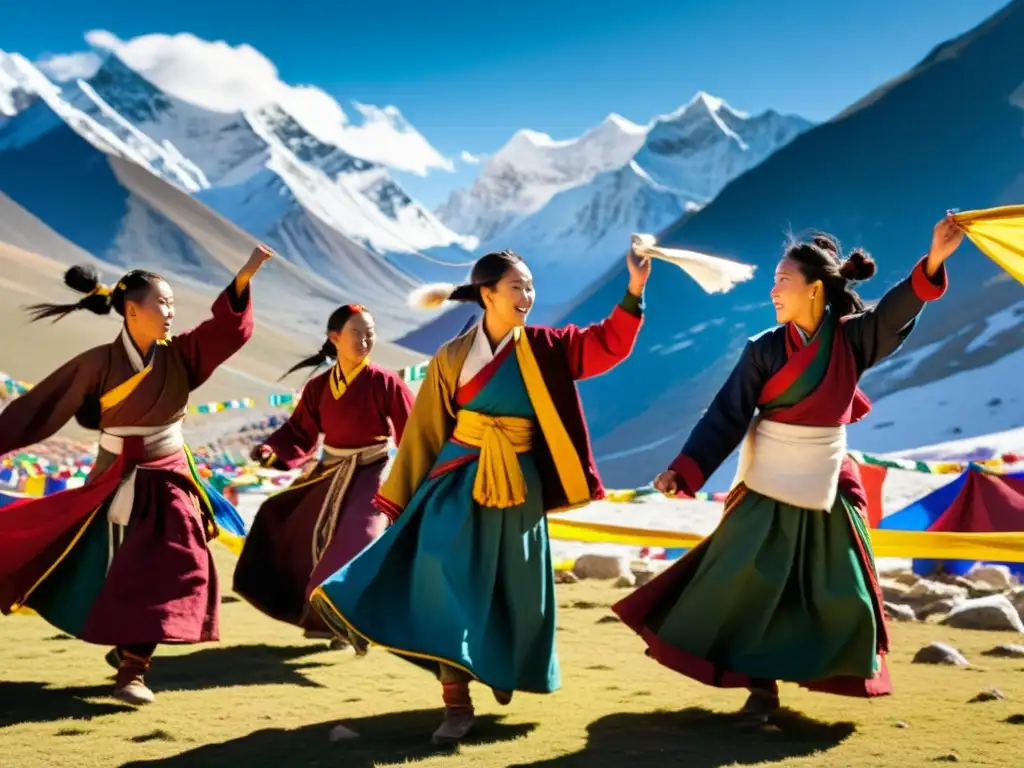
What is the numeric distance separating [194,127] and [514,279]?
6165 inches

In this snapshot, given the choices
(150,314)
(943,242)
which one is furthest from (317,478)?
(943,242)

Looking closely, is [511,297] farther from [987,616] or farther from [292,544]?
[987,616]

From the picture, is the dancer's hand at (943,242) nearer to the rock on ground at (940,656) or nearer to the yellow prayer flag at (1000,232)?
the yellow prayer flag at (1000,232)

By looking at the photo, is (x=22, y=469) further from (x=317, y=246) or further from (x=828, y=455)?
(x=317, y=246)

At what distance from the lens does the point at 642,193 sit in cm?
10281

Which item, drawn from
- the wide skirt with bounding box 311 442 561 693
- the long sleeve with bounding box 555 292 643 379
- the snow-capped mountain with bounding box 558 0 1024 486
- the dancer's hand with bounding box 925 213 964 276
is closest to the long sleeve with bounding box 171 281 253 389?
the wide skirt with bounding box 311 442 561 693

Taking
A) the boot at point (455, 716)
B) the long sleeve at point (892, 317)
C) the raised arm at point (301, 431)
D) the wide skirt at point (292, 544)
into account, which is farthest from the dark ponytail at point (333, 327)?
the long sleeve at point (892, 317)

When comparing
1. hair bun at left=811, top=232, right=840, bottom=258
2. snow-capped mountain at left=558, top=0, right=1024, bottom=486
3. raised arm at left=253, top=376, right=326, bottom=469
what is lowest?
raised arm at left=253, top=376, right=326, bottom=469

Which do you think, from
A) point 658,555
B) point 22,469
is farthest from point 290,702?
point 22,469

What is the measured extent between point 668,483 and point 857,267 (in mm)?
914

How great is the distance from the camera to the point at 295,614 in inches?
203

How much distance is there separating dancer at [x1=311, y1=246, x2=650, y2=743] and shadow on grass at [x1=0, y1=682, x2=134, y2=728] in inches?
32.5

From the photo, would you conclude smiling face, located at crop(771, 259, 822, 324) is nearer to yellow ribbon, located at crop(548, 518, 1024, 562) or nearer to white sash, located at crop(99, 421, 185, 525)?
white sash, located at crop(99, 421, 185, 525)

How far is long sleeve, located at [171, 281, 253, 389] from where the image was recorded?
4.18m
